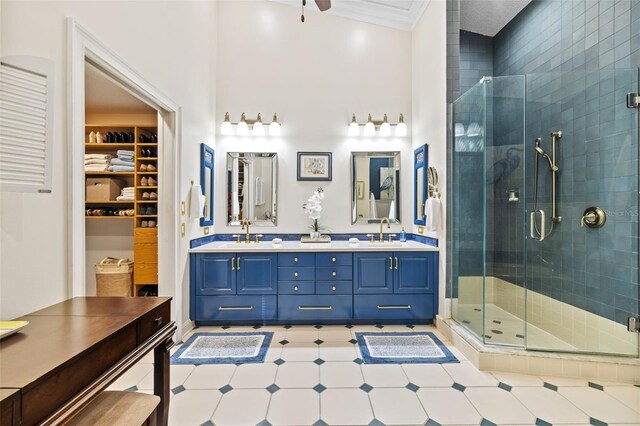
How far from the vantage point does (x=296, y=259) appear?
10.3 feet

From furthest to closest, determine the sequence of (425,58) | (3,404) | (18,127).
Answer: (425,58) < (18,127) < (3,404)

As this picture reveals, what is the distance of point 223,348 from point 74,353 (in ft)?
6.52

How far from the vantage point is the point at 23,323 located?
1008 mm

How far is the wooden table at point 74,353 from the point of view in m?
0.74

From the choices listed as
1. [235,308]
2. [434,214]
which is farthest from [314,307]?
[434,214]

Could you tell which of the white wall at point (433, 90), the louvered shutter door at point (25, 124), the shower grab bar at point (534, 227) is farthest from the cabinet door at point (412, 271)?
the louvered shutter door at point (25, 124)

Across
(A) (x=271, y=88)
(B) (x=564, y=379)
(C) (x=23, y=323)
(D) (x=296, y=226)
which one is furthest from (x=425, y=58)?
(C) (x=23, y=323)

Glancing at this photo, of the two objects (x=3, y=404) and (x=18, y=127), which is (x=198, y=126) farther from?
(x=3, y=404)

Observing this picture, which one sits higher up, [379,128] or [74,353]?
[379,128]

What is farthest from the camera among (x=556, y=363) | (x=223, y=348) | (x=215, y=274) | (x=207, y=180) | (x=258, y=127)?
(x=258, y=127)

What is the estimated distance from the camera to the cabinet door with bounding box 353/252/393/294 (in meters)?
3.17

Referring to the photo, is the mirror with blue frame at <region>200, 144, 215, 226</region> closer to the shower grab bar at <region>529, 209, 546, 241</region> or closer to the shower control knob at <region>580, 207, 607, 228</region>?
the shower grab bar at <region>529, 209, 546, 241</region>

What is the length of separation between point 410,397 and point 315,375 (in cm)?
69

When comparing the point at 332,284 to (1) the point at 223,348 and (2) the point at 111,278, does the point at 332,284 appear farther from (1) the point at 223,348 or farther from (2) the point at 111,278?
(2) the point at 111,278
